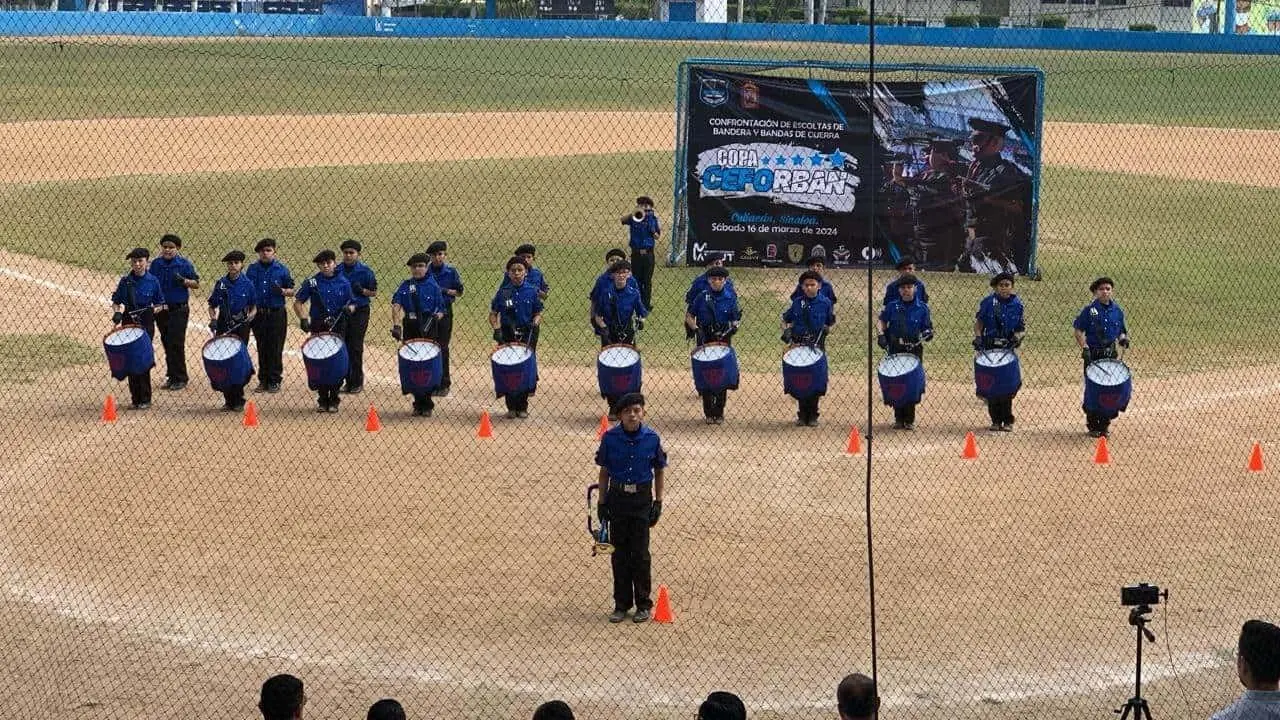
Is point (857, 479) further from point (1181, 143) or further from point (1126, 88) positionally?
point (1126, 88)

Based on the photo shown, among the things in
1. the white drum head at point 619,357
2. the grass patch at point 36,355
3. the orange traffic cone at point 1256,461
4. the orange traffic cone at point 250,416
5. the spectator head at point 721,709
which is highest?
the spectator head at point 721,709

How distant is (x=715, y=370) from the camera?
18.4 metres

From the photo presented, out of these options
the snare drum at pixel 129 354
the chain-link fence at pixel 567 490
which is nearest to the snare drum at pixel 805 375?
the chain-link fence at pixel 567 490

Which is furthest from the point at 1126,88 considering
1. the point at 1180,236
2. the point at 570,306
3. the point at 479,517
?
the point at 479,517

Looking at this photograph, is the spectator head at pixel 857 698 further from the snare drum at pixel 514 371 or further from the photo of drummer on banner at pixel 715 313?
the photo of drummer on banner at pixel 715 313

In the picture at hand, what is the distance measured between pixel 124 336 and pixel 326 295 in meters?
2.11

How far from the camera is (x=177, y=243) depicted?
19781mm

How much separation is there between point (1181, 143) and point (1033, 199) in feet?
56.6

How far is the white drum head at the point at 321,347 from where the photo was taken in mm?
18250

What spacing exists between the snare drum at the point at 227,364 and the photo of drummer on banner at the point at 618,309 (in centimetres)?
359

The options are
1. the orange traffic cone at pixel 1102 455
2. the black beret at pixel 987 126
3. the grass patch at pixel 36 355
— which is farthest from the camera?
the black beret at pixel 987 126

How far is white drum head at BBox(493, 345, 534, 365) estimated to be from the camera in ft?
60.0

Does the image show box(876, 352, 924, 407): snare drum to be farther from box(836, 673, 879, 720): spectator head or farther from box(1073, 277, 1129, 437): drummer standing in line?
box(836, 673, 879, 720): spectator head

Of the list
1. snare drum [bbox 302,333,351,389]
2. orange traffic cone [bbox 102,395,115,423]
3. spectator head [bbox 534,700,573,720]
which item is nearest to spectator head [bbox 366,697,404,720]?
spectator head [bbox 534,700,573,720]
